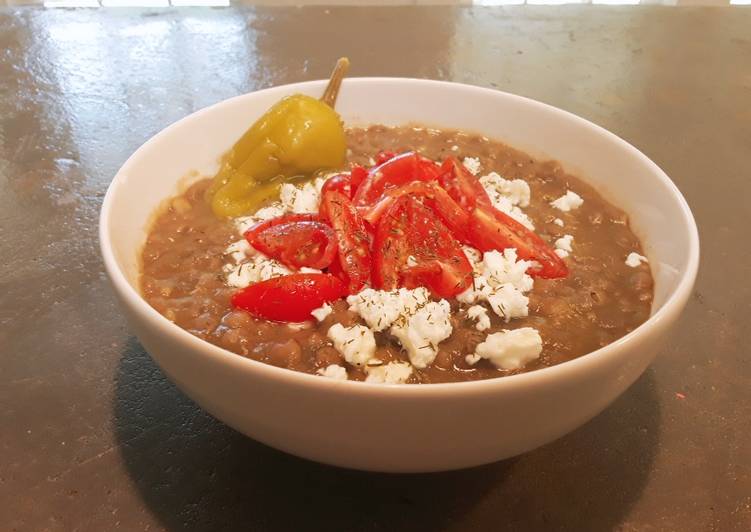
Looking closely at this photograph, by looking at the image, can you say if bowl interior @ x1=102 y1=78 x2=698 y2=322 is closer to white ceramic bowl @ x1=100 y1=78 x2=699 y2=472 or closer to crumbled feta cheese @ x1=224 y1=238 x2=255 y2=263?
white ceramic bowl @ x1=100 y1=78 x2=699 y2=472

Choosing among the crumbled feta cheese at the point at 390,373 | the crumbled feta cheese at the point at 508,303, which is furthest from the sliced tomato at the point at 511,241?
the crumbled feta cheese at the point at 390,373

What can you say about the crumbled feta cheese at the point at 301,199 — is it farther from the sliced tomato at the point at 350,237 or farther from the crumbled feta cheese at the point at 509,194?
the crumbled feta cheese at the point at 509,194

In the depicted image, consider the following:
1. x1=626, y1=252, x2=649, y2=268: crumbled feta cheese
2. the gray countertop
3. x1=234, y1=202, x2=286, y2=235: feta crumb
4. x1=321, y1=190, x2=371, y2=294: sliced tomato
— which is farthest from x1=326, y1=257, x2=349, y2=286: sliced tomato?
x1=626, y1=252, x2=649, y2=268: crumbled feta cheese

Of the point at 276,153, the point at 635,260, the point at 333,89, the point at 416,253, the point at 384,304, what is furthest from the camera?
the point at 333,89

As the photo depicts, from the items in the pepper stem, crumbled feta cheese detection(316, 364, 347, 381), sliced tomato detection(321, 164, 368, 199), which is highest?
the pepper stem

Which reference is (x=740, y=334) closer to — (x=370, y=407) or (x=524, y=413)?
(x=524, y=413)

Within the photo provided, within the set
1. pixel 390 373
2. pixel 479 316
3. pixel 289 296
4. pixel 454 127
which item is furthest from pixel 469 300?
pixel 454 127

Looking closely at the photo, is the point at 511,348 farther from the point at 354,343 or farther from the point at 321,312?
the point at 321,312

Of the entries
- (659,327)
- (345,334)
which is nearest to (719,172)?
(659,327)
